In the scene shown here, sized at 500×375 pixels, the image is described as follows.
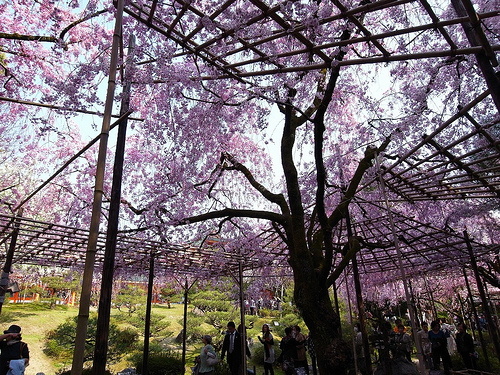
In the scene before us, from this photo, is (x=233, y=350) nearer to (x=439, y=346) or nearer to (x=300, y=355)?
(x=300, y=355)

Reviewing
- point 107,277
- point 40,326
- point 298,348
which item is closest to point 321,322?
point 298,348

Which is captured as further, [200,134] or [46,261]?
[46,261]

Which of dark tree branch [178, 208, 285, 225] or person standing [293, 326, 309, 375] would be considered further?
person standing [293, 326, 309, 375]

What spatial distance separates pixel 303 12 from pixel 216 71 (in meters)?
1.43

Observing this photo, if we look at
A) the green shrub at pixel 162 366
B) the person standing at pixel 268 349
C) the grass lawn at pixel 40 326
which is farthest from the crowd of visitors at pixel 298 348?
the grass lawn at pixel 40 326

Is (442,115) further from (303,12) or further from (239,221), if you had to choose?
(239,221)

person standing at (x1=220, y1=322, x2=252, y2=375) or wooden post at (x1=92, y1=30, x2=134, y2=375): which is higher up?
wooden post at (x1=92, y1=30, x2=134, y2=375)

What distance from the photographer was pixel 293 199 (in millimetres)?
6715

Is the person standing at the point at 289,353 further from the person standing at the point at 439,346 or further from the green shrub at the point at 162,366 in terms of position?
the person standing at the point at 439,346

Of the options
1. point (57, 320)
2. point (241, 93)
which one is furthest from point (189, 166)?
point (57, 320)

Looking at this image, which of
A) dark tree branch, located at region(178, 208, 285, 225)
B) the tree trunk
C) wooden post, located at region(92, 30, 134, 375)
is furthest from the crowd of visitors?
wooden post, located at region(92, 30, 134, 375)

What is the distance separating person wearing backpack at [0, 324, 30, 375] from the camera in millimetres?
5465

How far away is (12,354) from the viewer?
5590 millimetres

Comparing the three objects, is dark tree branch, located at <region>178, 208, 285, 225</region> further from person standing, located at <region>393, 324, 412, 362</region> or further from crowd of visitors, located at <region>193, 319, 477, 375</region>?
person standing, located at <region>393, 324, 412, 362</region>
